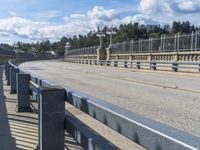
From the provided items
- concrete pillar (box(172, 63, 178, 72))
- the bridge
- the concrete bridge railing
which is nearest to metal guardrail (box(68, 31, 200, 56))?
the concrete bridge railing

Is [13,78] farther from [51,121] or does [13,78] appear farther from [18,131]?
[51,121]

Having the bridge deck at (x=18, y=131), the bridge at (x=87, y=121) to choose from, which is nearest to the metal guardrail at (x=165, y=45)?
the bridge at (x=87, y=121)

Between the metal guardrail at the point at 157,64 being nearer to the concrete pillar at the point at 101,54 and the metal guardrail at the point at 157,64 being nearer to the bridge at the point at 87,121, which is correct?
the concrete pillar at the point at 101,54

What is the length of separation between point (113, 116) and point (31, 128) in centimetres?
517

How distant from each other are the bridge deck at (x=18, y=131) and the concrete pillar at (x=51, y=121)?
5.76ft

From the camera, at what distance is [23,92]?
1020cm

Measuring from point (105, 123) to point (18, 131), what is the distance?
4.80 m

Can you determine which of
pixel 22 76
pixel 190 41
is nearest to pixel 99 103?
pixel 22 76

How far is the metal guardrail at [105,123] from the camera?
2.51m

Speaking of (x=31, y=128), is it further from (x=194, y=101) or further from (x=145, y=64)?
(x=145, y=64)

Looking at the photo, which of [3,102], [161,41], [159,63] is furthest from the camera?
[161,41]

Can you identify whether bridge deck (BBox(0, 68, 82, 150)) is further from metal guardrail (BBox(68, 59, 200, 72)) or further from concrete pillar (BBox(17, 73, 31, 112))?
metal guardrail (BBox(68, 59, 200, 72))

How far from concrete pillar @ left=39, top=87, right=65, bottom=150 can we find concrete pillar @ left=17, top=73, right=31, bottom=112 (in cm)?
525

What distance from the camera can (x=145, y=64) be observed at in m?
39.0
